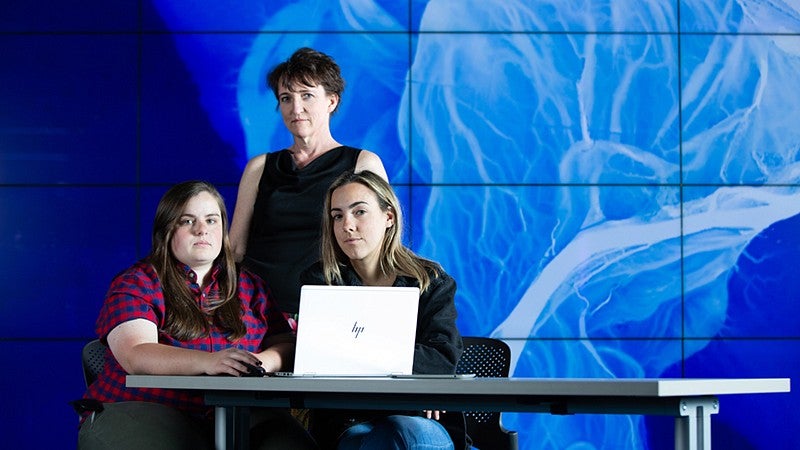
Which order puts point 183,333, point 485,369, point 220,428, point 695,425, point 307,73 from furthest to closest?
point 307,73, point 485,369, point 183,333, point 220,428, point 695,425

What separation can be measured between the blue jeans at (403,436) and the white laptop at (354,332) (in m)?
0.16

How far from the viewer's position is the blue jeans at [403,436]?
250 cm

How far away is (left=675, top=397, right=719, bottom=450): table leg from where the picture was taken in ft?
7.02

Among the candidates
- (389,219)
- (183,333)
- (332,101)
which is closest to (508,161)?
(332,101)

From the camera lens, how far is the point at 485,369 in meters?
3.38

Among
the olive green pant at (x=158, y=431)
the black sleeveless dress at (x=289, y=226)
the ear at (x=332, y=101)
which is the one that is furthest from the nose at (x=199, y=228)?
the ear at (x=332, y=101)

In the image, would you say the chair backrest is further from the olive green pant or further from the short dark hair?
the short dark hair

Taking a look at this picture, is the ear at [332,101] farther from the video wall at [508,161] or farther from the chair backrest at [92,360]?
the video wall at [508,161]

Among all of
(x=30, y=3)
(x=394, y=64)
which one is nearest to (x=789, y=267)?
(x=394, y=64)

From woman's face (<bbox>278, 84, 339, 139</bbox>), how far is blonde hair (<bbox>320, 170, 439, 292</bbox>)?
64cm

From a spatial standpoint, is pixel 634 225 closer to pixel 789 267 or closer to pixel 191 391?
pixel 789 267

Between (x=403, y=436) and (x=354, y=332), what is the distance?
0.28m

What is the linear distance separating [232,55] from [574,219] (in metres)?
1.71

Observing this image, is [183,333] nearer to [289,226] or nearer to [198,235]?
[198,235]
